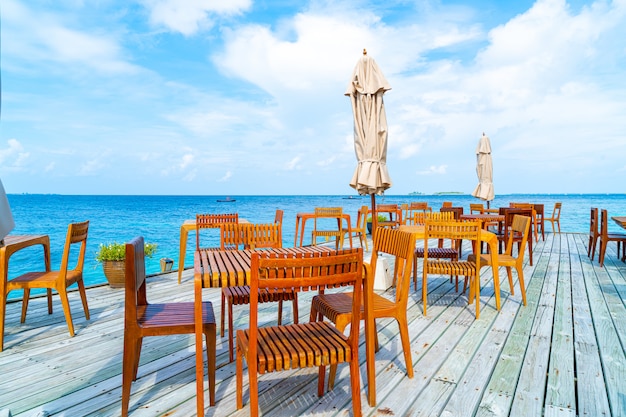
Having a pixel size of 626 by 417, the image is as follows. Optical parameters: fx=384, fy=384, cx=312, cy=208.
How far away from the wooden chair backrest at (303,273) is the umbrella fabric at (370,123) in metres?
2.90

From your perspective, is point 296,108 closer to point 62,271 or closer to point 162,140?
point 62,271

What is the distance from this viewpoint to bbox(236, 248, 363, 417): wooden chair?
165cm

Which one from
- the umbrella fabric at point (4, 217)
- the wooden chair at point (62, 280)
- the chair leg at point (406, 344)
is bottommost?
the chair leg at point (406, 344)

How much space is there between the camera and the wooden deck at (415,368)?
212cm

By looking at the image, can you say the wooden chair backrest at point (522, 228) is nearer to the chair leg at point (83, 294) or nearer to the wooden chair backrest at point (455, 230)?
the wooden chair backrest at point (455, 230)

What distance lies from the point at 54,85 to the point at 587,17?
103 feet

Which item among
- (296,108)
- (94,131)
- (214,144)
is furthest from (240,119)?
(296,108)

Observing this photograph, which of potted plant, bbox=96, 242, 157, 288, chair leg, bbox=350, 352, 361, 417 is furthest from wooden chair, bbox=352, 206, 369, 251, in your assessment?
chair leg, bbox=350, 352, 361, 417

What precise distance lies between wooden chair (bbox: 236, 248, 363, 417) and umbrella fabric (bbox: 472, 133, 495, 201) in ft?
26.7

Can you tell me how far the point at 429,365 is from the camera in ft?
8.70

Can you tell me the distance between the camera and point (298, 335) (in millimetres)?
1948

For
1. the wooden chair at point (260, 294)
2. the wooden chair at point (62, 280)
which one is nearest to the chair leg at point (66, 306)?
the wooden chair at point (62, 280)

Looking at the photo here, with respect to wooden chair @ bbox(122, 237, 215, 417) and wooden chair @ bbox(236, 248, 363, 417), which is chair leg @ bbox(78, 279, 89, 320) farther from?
wooden chair @ bbox(236, 248, 363, 417)

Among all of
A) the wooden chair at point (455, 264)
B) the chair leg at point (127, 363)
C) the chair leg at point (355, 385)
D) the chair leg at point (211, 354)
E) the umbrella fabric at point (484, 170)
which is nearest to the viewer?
the chair leg at point (355, 385)
